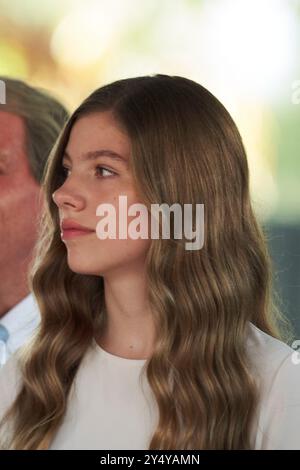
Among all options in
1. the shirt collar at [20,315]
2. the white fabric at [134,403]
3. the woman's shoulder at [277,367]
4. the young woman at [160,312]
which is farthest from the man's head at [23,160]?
the woman's shoulder at [277,367]

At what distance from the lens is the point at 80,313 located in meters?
1.38

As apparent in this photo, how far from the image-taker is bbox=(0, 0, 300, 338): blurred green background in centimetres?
161

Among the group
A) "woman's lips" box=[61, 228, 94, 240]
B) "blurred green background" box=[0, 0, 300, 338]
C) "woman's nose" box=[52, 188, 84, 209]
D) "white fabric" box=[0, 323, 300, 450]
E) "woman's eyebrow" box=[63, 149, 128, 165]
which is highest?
"blurred green background" box=[0, 0, 300, 338]

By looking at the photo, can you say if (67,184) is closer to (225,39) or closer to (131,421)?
(131,421)

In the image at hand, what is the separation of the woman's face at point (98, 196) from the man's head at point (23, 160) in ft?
1.44

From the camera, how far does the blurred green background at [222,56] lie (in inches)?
63.5

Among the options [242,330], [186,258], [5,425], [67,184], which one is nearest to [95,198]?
[67,184]

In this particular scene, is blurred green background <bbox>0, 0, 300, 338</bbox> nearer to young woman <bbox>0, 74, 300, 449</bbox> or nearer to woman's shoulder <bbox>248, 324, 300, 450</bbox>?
young woman <bbox>0, 74, 300, 449</bbox>

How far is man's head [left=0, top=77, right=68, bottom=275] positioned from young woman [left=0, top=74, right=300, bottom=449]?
39 centimetres

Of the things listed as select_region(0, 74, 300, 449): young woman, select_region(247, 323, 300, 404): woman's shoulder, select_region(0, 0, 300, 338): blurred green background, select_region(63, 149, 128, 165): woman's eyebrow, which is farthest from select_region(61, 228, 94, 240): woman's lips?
select_region(0, 0, 300, 338): blurred green background

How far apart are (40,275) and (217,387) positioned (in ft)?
1.38

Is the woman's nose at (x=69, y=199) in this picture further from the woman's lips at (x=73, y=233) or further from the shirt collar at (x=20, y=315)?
the shirt collar at (x=20, y=315)

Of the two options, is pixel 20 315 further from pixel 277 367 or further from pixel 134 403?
pixel 277 367

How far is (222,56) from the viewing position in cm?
161
